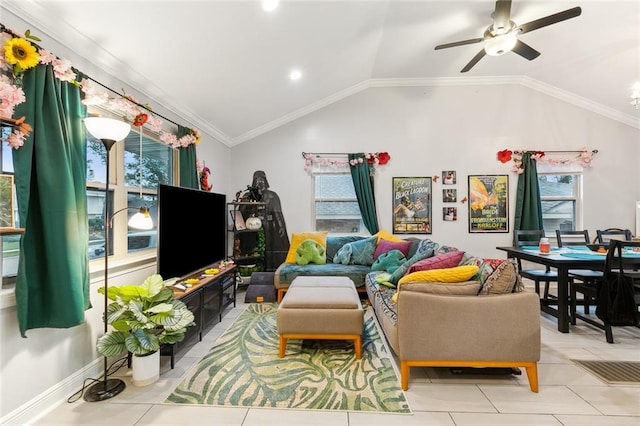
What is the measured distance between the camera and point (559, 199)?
4957mm

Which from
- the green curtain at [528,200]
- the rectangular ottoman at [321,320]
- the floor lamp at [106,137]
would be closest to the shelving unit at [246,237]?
the rectangular ottoman at [321,320]

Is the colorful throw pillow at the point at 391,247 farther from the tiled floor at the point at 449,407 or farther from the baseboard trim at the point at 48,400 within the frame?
the baseboard trim at the point at 48,400

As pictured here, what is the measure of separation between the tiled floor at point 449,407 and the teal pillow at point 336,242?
248cm

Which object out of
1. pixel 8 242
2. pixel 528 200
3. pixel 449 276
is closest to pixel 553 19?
pixel 449 276

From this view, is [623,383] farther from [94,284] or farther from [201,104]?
[201,104]

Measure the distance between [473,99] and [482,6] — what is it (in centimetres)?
206

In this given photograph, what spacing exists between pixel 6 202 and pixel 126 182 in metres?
1.24

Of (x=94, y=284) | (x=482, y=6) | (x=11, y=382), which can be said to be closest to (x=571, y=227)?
(x=482, y=6)

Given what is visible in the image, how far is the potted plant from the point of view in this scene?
2061 millimetres

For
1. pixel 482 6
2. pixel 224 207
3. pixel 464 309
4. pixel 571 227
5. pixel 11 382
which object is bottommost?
pixel 11 382

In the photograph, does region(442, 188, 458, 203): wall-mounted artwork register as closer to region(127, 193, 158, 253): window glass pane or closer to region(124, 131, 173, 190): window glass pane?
region(124, 131, 173, 190): window glass pane

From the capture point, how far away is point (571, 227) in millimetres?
4941

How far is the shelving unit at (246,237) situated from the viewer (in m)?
4.64

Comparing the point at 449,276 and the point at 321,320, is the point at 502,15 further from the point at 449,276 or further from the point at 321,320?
the point at 321,320
